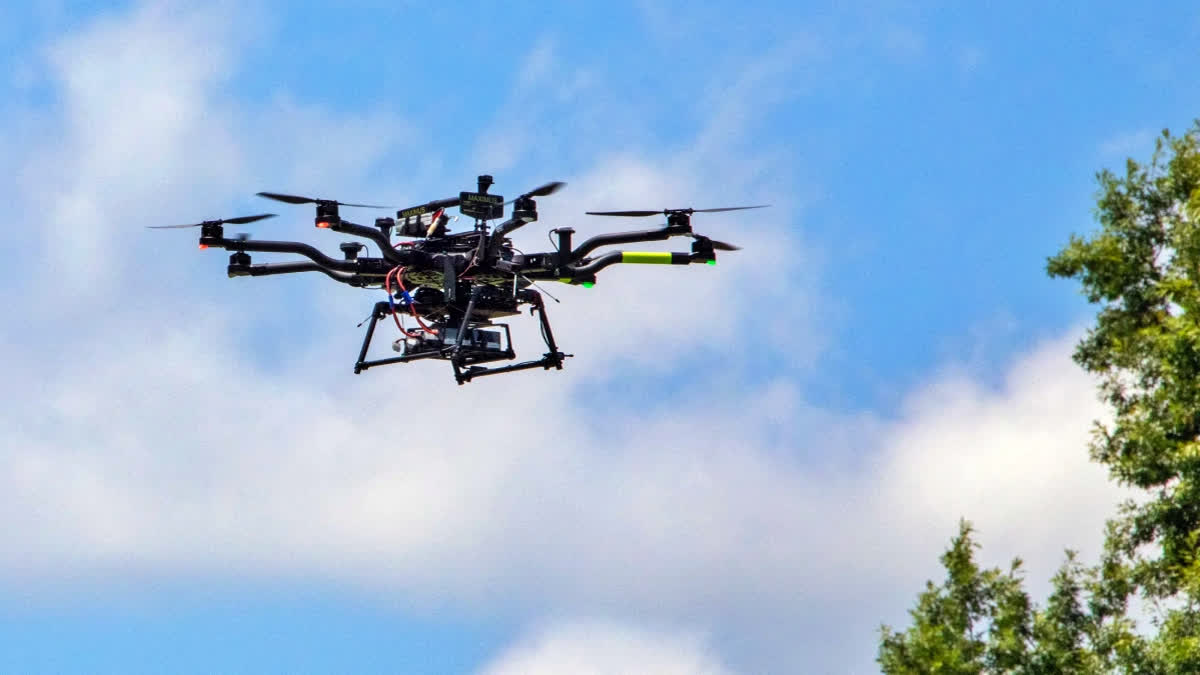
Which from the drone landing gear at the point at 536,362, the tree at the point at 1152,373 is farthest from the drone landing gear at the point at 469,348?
the tree at the point at 1152,373

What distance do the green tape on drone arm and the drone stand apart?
2cm

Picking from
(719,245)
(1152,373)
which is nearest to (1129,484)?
(1152,373)

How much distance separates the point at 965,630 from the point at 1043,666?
4.54 meters

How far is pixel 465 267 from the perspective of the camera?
1486 inches

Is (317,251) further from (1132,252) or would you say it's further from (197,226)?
(1132,252)

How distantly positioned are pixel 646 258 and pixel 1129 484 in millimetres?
21396

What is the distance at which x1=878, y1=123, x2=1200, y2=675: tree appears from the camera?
52.8m

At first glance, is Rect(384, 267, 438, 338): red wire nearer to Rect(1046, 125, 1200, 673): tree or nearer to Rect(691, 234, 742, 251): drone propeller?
Rect(691, 234, 742, 251): drone propeller

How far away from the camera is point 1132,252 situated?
197ft

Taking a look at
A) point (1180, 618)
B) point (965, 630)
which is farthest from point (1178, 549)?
point (965, 630)

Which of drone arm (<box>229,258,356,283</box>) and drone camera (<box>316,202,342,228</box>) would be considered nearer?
drone camera (<box>316,202,342,228</box>)

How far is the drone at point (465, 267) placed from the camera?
3766cm

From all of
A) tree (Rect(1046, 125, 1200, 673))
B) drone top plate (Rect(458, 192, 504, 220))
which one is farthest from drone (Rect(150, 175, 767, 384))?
tree (Rect(1046, 125, 1200, 673))

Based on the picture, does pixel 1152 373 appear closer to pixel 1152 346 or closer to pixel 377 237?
pixel 1152 346
